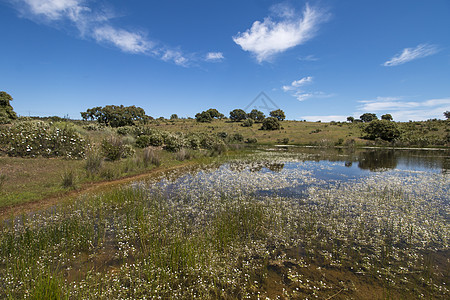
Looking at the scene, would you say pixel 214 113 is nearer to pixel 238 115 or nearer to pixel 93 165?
pixel 238 115

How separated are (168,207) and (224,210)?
8.66ft

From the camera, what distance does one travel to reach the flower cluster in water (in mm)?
4465

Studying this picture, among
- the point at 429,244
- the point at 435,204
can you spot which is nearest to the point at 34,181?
the point at 429,244

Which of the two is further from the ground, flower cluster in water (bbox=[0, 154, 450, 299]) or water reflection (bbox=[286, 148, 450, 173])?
water reflection (bbox=[286, 148, 450, 173])

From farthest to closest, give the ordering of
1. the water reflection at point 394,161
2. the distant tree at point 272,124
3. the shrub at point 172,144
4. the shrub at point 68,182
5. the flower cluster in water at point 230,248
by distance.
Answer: the distant tree at point 272,124 < the shrub at point 172,144 < the water reflection at point 394,161 < the shrub at point 68,182 < the flower cluster in water at point 230,248

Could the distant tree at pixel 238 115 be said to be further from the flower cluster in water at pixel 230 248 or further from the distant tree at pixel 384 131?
the flower cluster in water at pixel 230 248

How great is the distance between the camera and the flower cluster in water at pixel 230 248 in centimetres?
446

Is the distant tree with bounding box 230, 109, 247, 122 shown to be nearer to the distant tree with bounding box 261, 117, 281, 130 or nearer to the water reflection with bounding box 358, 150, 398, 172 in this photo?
the distant tree with bounding box 261, 117, 281, 130

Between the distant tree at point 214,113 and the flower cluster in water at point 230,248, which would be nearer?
the flower cluster in water at point 230,248

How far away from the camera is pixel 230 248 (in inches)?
233

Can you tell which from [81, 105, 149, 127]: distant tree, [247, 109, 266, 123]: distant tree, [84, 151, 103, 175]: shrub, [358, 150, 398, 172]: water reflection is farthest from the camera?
[247, 109, 266, 123]: distant tree

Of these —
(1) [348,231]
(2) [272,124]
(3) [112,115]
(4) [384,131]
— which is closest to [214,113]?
(2) [272,124]

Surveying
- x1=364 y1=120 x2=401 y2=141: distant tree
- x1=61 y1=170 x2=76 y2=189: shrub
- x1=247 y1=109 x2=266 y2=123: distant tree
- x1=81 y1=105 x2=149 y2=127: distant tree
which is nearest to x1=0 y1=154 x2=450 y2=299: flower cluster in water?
x1=61 y1=170 x2=76 y2=189: shrub

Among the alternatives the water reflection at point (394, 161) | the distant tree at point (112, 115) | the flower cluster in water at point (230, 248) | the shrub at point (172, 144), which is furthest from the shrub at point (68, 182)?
the distant tree at point (112, 115)
